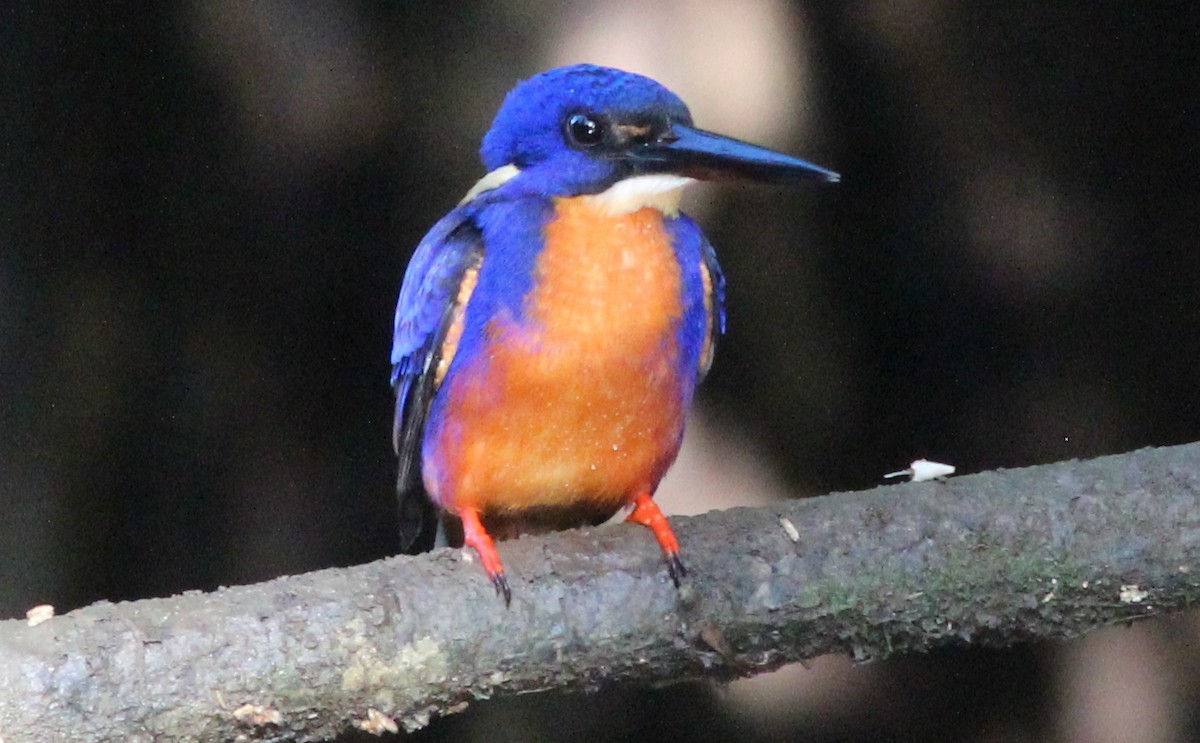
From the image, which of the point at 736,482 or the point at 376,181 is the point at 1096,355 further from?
the point at 376,181

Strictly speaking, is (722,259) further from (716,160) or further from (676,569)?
(676,569)

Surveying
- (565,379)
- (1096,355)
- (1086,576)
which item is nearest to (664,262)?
(565,379)

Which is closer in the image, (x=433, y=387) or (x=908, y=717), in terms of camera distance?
(x=433, y=387)

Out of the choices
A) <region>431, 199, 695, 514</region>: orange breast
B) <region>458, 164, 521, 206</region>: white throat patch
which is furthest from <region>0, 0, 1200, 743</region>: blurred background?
A: <region>431, 199, 695, 514</region>: orange breast

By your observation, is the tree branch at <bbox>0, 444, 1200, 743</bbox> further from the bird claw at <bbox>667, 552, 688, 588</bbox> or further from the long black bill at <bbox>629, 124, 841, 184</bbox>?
the long black bill at <bbox>629, 124, 841, 184</bbox>

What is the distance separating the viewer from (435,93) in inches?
69.4

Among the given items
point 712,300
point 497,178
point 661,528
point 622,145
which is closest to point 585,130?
point 622,145

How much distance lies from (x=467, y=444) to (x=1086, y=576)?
66cm

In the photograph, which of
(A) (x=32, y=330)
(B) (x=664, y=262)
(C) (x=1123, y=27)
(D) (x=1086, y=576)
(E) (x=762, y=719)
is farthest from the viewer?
(E) (x=762, y=719)

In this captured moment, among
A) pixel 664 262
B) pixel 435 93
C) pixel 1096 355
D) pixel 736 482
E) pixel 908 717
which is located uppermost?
pixel 435 93

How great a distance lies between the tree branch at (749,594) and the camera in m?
1.14

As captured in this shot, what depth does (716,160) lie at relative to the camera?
1.33 metres

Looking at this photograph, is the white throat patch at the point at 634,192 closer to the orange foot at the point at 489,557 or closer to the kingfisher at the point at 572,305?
the kingfisher at the point at 572,305

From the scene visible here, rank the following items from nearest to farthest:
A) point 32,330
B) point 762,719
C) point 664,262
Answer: point 664,262 < point 32,330 < point 762,719
